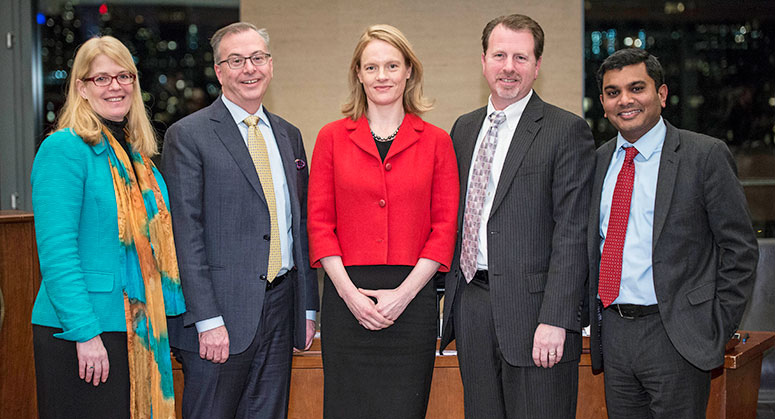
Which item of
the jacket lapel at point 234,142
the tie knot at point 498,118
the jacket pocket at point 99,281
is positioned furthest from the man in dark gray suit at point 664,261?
the jacket pocket at point 99,281

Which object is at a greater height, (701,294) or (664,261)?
(664,261)

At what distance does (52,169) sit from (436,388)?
6.31ft

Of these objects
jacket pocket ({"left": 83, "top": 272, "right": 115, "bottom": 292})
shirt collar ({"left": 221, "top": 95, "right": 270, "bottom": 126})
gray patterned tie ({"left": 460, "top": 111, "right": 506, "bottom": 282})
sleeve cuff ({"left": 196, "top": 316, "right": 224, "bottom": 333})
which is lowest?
sleeve cuff ({"left": 196, "top": 316, "right": 224, "bottom": 333})

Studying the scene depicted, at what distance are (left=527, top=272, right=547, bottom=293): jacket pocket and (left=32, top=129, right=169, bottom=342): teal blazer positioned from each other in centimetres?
143

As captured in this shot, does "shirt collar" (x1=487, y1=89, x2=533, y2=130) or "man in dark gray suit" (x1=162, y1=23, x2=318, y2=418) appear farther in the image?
"shirt collar" (x1=487, y1=89, x2=533, y2=130)

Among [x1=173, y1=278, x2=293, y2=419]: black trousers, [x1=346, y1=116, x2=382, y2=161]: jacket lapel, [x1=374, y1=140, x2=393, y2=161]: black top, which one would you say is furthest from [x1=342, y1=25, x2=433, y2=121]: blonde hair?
[x1=173, y1=278, x2=293, y2=419]: black trousers

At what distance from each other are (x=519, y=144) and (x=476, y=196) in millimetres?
249

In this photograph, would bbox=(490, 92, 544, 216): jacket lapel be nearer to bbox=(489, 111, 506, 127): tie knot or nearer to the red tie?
bbox=(489, 111, 506, 127): tie knot

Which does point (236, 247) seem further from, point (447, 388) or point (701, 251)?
point (701, 251)

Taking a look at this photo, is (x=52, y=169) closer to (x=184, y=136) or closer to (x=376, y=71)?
(x=184, y=136)

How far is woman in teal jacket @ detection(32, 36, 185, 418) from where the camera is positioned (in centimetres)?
225

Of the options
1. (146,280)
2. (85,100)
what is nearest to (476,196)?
(146,280)

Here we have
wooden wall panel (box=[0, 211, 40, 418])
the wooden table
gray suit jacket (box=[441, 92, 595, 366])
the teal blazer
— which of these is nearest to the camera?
the teal blazer

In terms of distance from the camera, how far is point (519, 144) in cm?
257
